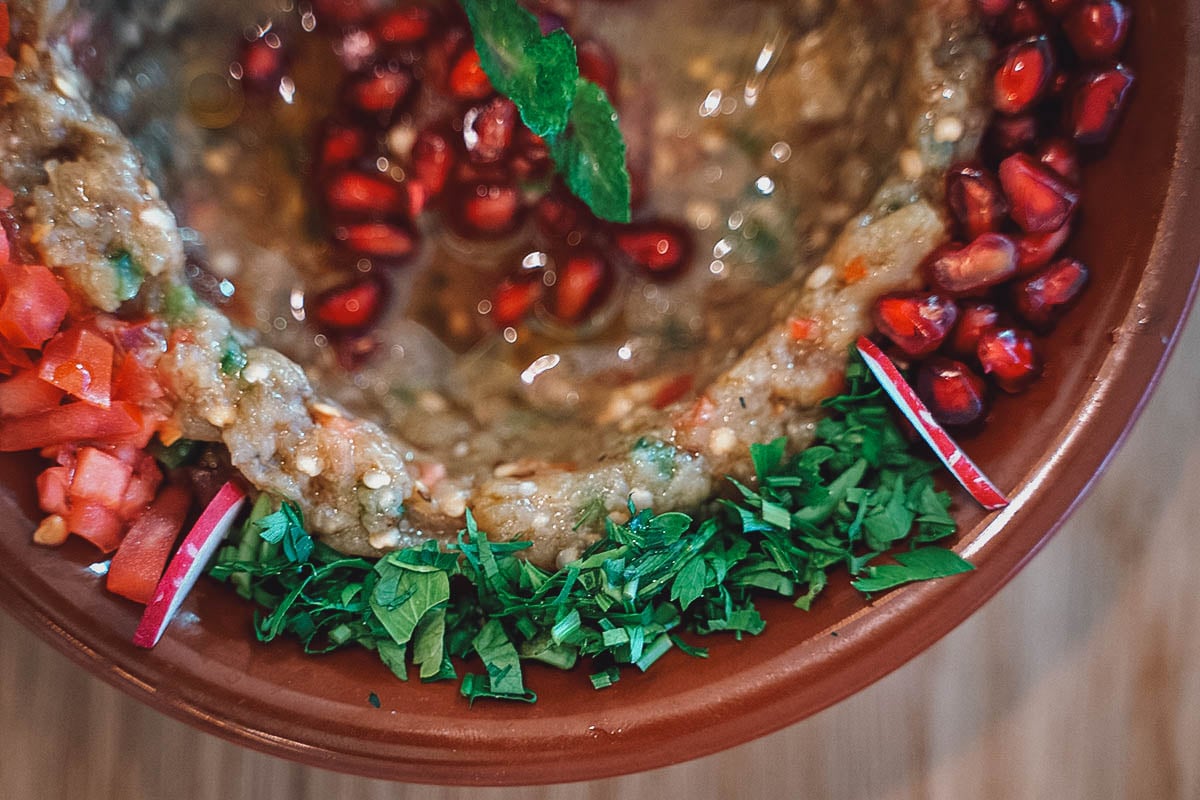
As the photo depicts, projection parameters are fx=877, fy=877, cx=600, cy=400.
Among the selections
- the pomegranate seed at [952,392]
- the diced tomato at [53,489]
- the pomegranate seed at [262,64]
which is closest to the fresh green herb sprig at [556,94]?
the pomegranate seed at [262,64]

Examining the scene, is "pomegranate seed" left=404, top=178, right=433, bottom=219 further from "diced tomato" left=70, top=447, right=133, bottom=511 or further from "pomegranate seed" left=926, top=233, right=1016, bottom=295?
"pomegranate seed" left=926, top=233, right=1016, bottom=295

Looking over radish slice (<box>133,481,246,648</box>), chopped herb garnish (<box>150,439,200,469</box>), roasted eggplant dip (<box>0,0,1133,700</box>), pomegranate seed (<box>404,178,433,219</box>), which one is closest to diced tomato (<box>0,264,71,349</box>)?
roasted eggplant dip (<box>0,0,1133,700</box>)

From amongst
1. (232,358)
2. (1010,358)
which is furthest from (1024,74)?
(232,358)

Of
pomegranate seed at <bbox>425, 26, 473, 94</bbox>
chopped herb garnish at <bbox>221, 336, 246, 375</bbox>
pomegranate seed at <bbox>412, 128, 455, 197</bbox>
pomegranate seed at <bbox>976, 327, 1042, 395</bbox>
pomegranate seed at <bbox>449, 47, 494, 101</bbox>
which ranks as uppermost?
pomegranate seed at <bbox>425, 26, 473, 94</bbox>

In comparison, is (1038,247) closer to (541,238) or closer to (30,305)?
(541,238)

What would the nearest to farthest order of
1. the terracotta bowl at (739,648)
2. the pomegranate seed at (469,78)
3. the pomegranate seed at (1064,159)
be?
the terracotta bowl at (739,648) → the pomegranate seed at (1064,159) → the pomegranate seed at (469,78)

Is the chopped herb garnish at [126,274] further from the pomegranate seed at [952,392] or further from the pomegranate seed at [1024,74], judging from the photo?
the pomegranate seed at [1024,74]
